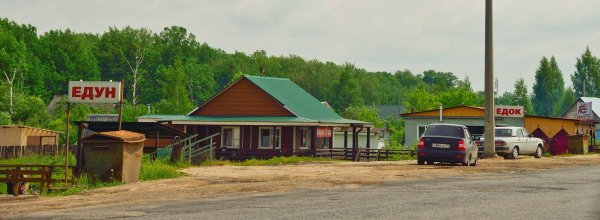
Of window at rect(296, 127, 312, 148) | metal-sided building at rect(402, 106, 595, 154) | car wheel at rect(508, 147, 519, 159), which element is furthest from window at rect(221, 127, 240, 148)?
car wheel at rect(508, 147, 519, 159)

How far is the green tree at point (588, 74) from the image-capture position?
166375 millimetres

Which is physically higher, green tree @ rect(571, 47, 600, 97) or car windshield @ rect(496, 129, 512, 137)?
green tree @ rect(571, 47, 600, 97)

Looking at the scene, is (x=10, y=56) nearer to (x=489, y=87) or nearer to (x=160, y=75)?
(x=160, y=75)

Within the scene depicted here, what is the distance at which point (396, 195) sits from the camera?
18.0 metres

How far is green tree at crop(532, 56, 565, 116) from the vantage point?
173875 mm

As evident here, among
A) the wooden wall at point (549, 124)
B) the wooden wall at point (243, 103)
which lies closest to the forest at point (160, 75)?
the wooden wall at point (243, 103)

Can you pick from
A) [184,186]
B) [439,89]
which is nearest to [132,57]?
[439,89]

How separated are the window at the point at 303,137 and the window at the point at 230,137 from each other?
3508mm

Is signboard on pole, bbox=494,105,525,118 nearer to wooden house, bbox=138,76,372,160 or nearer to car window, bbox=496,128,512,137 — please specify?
wooden house, bbox=138,76,372,160

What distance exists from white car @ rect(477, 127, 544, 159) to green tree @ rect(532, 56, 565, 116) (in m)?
136

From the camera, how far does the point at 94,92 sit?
23.3 meters

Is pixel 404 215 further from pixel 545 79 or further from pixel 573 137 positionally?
pixel 545 79

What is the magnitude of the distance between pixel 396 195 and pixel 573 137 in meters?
37.4

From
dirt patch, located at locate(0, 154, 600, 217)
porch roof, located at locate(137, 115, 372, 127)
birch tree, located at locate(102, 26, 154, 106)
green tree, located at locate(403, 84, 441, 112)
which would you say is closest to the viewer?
dirt patch, located at locate(0, 154, 600, 217)
